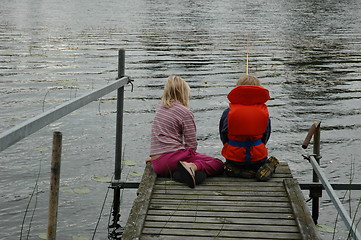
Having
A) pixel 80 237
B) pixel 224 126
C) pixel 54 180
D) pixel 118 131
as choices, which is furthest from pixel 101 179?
pixel 54 180

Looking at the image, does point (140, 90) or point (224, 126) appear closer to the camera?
point (224, 126)

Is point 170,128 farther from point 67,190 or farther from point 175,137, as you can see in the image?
point 67,190

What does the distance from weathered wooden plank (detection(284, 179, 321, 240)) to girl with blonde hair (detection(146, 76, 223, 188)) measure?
2.77ft

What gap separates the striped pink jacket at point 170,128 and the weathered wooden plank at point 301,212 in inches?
45.6

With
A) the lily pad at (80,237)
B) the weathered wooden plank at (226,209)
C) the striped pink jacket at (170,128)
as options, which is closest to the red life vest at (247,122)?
the striped pink jacket at (170,128)

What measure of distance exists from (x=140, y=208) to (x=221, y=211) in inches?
26.0

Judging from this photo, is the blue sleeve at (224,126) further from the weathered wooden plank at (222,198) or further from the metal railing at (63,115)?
the metal railing at (63,115)

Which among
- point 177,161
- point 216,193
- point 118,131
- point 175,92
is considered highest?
point 175,92

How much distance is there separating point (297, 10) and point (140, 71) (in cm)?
2728

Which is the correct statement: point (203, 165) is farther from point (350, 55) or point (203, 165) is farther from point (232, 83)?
point (350, 55)

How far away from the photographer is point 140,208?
4824 millimetres

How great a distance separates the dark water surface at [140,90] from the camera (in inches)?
272

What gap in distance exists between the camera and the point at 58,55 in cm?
1778

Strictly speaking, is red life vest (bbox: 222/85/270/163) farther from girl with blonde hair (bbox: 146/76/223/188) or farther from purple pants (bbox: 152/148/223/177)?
girl with blonde hair (bbox: 146/76/223/188)
